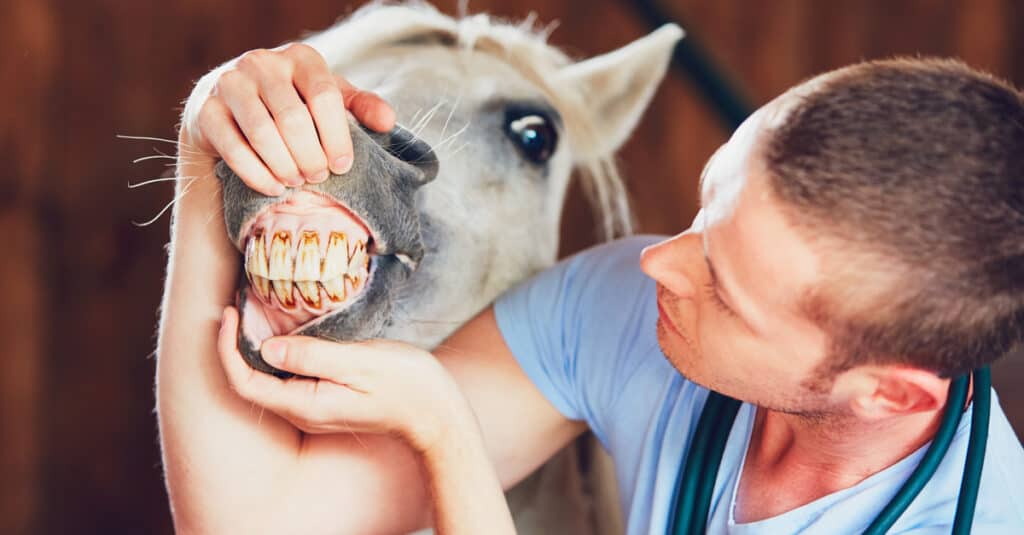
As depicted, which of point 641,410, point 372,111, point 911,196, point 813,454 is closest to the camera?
point 911,196

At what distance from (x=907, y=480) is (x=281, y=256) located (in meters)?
0.52

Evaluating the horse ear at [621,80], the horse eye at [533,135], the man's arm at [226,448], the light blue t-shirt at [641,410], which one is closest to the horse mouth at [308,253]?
the man's arm at [226,448]

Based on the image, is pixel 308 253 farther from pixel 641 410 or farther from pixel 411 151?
pixel 641 410

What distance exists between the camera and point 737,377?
790 mm

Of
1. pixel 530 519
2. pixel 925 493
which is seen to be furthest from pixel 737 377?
pixel 530 519

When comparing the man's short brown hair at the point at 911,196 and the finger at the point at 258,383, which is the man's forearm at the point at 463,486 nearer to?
the finger at the point at 258,383

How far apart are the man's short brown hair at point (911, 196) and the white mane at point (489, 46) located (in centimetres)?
56

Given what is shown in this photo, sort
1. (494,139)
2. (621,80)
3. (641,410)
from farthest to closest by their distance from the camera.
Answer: (621,80)
(494,139)
(641,410)

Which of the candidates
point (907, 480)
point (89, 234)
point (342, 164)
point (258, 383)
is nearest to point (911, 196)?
point (907, 480)

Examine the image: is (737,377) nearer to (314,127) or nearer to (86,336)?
(314,127)

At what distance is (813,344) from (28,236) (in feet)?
5.28

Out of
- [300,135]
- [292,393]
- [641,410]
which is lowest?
[641,410]

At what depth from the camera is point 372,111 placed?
0.76 metres

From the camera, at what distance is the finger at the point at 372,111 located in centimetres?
75
